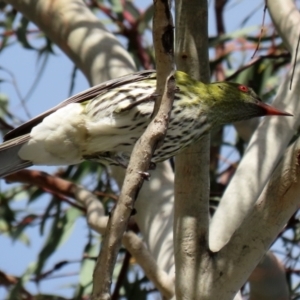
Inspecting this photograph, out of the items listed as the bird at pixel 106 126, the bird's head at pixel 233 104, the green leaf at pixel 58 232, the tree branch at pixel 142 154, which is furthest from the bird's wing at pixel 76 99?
the green leaf at pixel 58 232

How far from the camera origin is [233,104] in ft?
10.5

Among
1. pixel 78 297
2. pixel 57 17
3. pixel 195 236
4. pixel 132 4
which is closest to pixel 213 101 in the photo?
pixel 195 236

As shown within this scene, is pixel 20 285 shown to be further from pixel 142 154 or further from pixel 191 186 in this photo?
pixel 142 154

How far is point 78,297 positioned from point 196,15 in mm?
1722

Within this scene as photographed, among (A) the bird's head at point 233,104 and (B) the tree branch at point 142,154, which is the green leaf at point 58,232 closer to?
(A) the bird's head at point 233,104

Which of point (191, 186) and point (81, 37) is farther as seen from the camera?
point (81, 37)

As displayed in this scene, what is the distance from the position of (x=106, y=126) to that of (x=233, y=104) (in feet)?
2.01

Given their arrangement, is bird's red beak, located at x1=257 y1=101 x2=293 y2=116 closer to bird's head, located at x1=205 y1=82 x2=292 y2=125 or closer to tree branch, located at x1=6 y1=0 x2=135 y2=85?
bird's head, located at x1=205 y1=82 x2=292 y2=125

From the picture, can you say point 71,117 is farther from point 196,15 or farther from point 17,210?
point 17,210

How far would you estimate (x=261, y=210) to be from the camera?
2346mm

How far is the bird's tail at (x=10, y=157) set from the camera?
9.36ft

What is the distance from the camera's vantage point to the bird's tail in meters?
2.85

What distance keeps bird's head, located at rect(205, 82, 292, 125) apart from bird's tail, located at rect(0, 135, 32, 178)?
709 millimetres

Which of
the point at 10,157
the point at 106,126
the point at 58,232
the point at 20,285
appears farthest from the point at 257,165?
the point at 58,232
